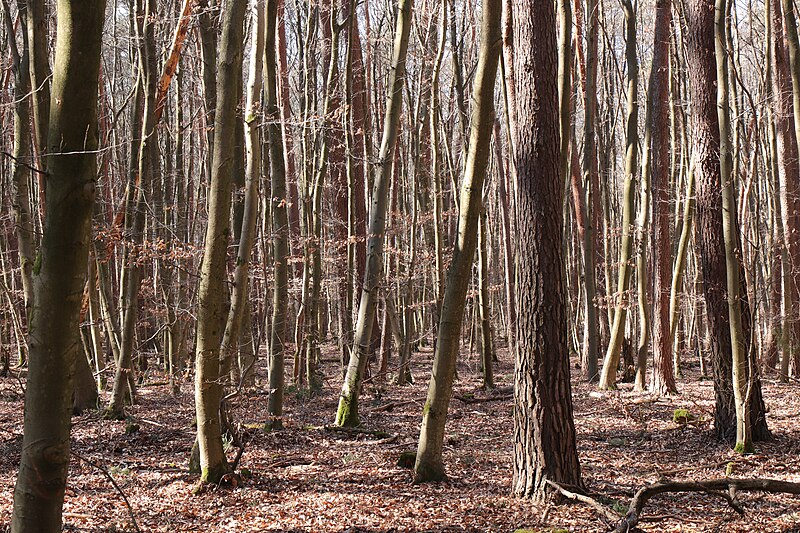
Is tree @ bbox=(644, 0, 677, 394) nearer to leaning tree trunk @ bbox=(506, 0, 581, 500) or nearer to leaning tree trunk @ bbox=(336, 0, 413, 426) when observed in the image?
leaning tree trunk @ bbox=(336, 0, 413, 426)

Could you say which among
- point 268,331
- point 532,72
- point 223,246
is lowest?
point 268,331

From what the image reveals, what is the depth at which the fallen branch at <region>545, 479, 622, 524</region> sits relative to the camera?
4.91 metres

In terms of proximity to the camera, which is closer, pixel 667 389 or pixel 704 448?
pixel 704 448

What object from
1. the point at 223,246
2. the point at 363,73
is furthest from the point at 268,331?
the point at 363,73

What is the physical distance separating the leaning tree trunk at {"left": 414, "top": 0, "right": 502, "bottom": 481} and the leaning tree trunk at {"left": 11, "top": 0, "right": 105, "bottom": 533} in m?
3.75

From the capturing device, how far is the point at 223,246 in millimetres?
5879

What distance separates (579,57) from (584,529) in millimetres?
13260

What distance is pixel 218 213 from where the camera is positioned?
583 cm

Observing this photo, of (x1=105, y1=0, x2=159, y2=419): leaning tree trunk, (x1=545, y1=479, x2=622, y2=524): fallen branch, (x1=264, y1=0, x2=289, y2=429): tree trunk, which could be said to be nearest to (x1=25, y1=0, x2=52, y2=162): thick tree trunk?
(x1=105, y1=0, x2=159, y2=419): leaning tree trunk

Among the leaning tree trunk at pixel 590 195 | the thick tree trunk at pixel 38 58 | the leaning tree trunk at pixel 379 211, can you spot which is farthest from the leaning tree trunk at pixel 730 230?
the thick tree trunk at pixel 38 58

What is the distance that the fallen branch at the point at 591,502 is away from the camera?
4.91 m

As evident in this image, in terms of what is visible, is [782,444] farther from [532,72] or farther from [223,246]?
[223,246]

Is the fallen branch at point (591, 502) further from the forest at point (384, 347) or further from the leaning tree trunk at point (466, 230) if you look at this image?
the leaning tree trunk at point (466, 230)

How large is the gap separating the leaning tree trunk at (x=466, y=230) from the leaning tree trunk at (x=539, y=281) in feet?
0.98
